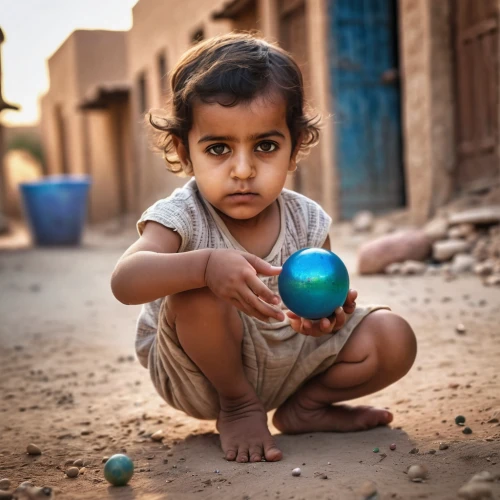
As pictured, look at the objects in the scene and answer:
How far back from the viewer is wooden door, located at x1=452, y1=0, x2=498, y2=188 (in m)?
6.44

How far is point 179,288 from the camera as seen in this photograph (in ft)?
6.19

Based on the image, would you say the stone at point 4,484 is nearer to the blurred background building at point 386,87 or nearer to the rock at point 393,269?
the blurred background building at point 386,87

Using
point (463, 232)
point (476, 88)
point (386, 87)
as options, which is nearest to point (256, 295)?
point (463, 232)

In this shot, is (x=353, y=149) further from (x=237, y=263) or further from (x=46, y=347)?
(x=237, y=263)

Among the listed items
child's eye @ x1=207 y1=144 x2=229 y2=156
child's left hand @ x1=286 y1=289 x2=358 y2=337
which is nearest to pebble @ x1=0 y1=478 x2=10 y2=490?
child's left hand @ x1=286 y1=289 x2=358 y2=337

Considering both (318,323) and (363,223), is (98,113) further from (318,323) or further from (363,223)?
(318,323)

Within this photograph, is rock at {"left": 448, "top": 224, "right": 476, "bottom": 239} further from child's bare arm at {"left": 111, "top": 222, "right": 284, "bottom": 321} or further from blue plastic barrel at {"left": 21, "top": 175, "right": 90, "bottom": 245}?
blue plastic barrel at {"left": 21, "top": 175, "right": 90, "bottom": 245}

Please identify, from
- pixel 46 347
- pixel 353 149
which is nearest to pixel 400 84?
pixel 353 149

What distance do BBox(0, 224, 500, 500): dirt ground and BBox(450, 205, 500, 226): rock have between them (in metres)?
1.22

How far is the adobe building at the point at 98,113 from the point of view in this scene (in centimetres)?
1897

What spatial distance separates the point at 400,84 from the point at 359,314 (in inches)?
292

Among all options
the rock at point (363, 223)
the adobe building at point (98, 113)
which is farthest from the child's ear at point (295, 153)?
the adobe building at point (98, 113)

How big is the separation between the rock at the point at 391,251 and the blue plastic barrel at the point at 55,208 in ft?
24.1

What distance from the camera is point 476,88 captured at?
263 inches
